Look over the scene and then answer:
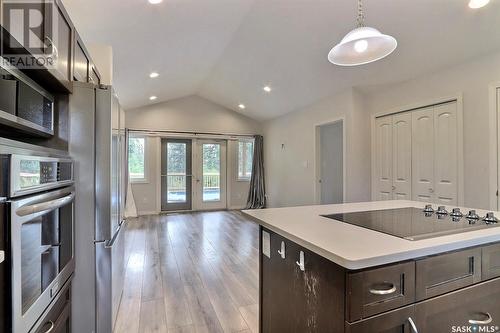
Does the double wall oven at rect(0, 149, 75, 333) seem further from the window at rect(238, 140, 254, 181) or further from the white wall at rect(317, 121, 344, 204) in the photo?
the window at rect(238, 140, 254, 181)

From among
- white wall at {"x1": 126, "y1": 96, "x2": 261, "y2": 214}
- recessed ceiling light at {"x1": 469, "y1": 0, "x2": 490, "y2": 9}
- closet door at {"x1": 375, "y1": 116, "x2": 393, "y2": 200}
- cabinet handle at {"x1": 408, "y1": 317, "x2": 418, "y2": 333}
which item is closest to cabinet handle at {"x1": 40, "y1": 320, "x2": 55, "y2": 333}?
cabinet handle at {"x1": 408, "y1": 317, "x2": 418, "y2": 333}

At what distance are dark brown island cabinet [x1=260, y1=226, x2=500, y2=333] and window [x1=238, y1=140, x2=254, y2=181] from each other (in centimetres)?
591

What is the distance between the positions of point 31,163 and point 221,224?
14.6ft

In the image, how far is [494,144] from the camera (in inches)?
109

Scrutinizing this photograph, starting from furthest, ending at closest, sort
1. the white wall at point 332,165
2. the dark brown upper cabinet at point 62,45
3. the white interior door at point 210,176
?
the white interior door at point 210,176 < the white wall at point 332,165 < the dark brown upper cabinet at point 62,45

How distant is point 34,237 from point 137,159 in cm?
562

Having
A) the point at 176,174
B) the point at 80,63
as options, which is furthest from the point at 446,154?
the point at 176,174

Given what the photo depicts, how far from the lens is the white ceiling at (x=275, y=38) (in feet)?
8.16

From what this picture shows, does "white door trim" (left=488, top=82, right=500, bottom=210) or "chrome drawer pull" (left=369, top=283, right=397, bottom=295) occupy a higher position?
"white door trim" (left=488, top=82, right=500, bottom=210)

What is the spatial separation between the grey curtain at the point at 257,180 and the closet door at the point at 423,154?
13.4 ft

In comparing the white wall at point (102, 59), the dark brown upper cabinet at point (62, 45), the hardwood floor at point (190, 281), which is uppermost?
the white wall at point (102, 59)

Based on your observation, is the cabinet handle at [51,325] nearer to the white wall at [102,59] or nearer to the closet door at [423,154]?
the white wall at [102,59]

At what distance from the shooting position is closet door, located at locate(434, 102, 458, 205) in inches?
124

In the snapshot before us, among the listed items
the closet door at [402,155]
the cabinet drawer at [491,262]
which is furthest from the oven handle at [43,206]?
the closet door at [402,155]
